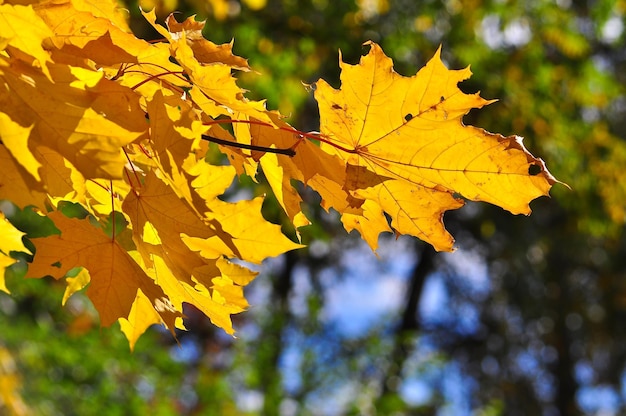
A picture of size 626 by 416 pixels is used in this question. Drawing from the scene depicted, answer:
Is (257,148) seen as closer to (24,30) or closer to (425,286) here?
(24,30)

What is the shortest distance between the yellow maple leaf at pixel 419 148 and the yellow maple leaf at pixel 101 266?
245 mm

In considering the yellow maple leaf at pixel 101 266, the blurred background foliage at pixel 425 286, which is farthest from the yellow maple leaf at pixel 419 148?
the blurred background foliage at pixel 425 286

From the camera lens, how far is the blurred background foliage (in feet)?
15.0

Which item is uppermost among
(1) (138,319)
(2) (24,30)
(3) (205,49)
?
(3) (205,49)

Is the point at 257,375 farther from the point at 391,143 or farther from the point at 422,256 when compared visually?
the point at 422,256

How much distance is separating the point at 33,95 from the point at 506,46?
20.4 feet

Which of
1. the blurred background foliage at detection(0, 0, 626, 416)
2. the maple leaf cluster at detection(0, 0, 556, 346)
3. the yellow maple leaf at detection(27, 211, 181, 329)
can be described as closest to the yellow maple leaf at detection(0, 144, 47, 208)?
the maple leaf cluster at detection(0, 0, 556, 346)

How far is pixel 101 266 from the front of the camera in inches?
35.3

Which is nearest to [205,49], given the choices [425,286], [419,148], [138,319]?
[419,148]

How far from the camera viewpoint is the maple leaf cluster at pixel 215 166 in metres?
0.73

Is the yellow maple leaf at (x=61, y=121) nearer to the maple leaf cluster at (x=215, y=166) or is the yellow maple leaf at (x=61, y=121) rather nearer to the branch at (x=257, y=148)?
the maple leaf cluster at (x=215, y=166)

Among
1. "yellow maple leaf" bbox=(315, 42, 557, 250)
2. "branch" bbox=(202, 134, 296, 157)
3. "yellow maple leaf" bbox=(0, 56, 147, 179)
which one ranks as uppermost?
"yellow maple leaf" bbox=(315, 42, 557, 250)

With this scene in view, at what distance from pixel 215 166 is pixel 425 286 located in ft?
28.4

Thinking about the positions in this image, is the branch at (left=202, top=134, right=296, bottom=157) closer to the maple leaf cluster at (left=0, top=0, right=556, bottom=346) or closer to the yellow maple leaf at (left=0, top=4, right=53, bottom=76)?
the maple leaf cluster at (left=0, top=0, right=556, bottom=346)
